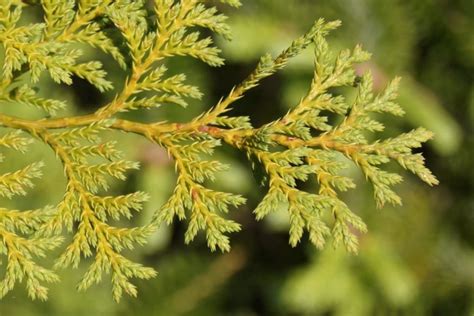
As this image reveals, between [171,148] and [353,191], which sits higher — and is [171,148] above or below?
above

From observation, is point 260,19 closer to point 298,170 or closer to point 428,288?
point 428,288

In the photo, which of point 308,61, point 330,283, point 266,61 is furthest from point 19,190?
point 330,283

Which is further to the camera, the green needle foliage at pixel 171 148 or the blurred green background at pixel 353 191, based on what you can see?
the blurred green background at pixel 353 191

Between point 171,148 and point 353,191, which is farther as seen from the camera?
point 353,191

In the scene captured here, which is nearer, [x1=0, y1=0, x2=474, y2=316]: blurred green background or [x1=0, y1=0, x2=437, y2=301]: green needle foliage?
[x1=0, y1=0, x2=437, y2=301]: green needle foliage
